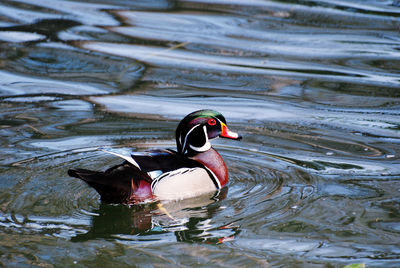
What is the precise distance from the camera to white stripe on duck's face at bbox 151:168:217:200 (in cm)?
604

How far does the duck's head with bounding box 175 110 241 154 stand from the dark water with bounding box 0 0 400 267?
45cm

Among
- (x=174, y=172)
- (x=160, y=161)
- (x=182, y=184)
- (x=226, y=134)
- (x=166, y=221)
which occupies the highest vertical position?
(x=226, y=134)

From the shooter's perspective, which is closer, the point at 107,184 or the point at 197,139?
the point at 107,184

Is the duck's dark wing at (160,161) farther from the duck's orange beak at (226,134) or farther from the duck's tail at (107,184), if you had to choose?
the duck's orange beak at (226,134)

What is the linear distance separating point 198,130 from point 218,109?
196 centimetres

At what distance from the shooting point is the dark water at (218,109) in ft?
16.6

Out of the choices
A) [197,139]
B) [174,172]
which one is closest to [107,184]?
[174,172]

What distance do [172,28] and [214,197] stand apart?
5885 mm

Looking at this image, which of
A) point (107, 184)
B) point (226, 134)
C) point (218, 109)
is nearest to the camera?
point (107, 184)

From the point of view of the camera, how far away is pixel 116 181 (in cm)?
578

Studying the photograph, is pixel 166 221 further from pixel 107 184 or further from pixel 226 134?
pixel 226 134

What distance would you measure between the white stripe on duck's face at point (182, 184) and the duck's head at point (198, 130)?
30cm

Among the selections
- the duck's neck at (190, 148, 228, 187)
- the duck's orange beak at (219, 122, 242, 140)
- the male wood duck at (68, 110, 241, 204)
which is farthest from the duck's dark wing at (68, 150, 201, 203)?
the duck's orange beak at (219, 122, 242, 140)

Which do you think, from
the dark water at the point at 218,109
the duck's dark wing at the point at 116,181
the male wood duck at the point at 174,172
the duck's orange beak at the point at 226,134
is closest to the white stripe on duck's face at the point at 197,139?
the male wood duck at the point at 174,172
